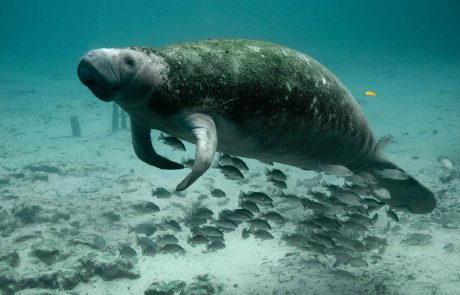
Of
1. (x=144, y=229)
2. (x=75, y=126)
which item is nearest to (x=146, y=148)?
(x=144, y=229)

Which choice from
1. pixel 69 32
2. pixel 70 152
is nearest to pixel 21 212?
pixel 70 152

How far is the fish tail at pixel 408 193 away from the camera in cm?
588

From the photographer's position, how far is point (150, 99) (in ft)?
10.0

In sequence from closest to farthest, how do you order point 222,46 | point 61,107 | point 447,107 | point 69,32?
point 222,46 < point 447,107 < point 61,107 < point 69,32

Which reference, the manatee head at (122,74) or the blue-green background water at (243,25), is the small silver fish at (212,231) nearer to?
the manatee head at (122,74)

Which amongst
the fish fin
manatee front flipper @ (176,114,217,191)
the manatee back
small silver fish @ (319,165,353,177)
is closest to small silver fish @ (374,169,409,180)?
the fish fin

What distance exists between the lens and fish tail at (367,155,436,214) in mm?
5883

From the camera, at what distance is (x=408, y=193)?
6074 mm

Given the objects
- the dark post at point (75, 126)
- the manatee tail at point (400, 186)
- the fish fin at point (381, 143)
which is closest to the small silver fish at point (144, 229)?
the manatee tail at point (400, 186)

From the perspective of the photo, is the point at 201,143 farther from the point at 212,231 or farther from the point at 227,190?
the point at 227,190

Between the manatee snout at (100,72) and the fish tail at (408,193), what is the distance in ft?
14.2

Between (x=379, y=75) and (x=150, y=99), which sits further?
(x=379, y=75)

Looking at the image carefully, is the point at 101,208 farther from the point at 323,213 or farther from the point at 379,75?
the point at 379,75

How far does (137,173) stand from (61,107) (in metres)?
20.7
